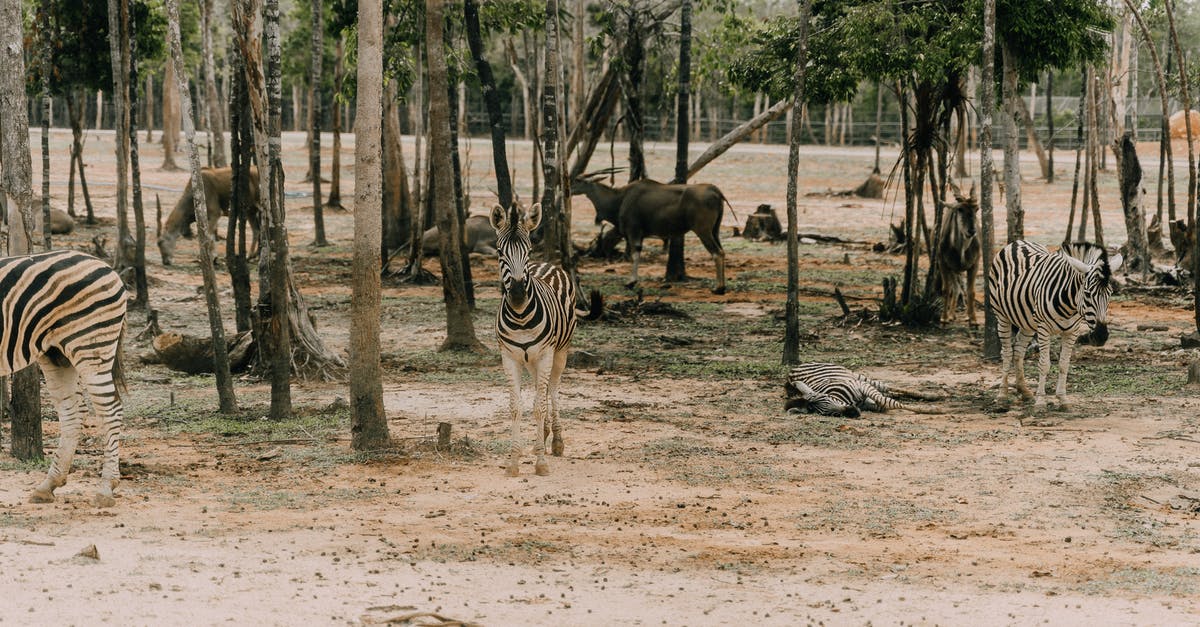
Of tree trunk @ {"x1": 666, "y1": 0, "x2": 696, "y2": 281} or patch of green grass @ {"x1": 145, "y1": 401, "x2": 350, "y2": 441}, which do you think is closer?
patch of green grass @ {"x1": 145, "y1": 401, "x2": 350, "y2": 441}

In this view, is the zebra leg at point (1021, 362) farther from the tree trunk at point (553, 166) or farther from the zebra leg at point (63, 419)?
the zebra leg at point (63, 419)

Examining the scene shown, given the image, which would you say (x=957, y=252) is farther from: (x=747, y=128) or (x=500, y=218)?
(x=500, y=218)

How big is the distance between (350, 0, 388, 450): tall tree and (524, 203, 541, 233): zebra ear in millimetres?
1342

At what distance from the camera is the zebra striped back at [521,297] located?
36.6ft

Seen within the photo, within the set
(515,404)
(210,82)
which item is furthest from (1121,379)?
(210,82)

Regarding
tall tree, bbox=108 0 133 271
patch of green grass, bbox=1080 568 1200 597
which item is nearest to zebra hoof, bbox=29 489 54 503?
patch of green grass, bbox=1080 568 1200 597

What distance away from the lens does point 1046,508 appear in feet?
33.6

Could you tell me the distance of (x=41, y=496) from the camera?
9.82m

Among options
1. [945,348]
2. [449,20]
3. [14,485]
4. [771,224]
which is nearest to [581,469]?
[14,485]

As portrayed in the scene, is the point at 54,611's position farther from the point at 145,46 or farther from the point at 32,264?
the point at 145,46

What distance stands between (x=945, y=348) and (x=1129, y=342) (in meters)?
2.59

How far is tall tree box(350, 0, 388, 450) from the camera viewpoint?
38.9 feet

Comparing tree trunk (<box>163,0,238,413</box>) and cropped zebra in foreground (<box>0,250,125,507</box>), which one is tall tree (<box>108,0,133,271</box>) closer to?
tree trunk (<box>163,0,238,413</box>)

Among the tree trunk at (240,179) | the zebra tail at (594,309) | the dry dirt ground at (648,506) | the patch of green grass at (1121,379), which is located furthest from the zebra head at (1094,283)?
the tree trunk at (240,179)
